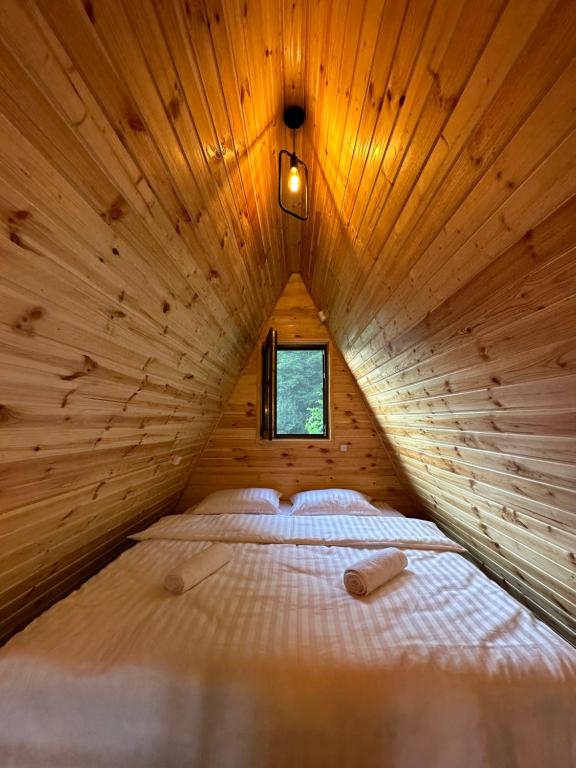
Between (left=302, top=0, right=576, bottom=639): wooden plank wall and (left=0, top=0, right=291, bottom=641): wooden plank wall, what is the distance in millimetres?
417

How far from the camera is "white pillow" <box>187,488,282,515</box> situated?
2535 millimetres

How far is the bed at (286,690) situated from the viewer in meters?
0.94

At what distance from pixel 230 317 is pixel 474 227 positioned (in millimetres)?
1408

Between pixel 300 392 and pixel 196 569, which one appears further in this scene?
pixel 300 392

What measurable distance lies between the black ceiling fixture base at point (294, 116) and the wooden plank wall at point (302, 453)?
1.72 m

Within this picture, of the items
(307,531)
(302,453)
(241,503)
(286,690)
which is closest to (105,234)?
(286,690)

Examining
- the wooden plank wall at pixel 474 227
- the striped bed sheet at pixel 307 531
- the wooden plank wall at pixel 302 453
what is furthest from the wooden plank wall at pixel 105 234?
the wooden plank wall at pixel 302 453

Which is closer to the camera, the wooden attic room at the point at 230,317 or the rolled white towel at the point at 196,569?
the wooden attic room at the point at 230,317

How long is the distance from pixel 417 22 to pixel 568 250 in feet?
1.81

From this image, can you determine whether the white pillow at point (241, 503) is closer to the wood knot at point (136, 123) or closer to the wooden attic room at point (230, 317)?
the wooden attic room at point (230, 317)

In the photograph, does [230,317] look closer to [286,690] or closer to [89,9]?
[89,9]

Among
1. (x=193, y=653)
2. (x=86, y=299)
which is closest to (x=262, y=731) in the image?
(x=193, y=653)

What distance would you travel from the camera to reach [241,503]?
8.47 feet

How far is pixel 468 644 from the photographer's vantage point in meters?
1.13
